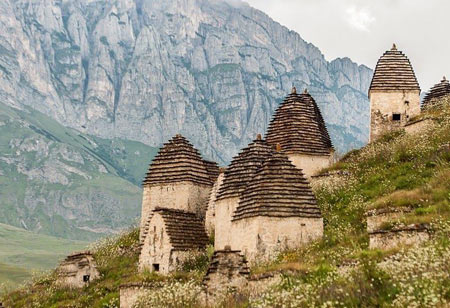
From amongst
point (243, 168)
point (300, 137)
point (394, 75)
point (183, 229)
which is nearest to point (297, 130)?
point (300, 137)

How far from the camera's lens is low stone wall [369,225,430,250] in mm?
24641

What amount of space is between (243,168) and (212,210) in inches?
144

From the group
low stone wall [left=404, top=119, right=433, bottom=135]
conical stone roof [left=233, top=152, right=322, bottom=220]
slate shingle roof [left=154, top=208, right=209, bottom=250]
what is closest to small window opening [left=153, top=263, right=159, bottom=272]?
slate shingle roof [left=154, top=208, right=209, bottom=250]

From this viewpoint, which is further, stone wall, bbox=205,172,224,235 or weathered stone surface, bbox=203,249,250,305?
stone wall, bbox=205,172,224,235

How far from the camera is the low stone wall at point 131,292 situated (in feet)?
103

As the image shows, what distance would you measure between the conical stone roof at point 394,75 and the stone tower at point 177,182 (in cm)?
1306

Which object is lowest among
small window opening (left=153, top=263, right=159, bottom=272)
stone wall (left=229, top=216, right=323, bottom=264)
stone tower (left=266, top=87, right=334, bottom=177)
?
small window opening (left=153, top=263, right=159, bottom=272)

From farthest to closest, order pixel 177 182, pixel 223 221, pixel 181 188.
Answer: pixel 177 182 < pixel 181 188 < pixel 223 221

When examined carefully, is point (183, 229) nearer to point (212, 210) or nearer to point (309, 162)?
point (212, 210)

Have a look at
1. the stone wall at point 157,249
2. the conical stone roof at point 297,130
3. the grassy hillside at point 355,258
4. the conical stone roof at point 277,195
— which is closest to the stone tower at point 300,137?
the conical stone roof at point 297,130

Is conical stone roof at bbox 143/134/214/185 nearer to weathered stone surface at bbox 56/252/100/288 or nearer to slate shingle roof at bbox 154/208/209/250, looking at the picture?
slate shingle roof at bbox 154/208/209/250

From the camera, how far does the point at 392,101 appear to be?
157ft

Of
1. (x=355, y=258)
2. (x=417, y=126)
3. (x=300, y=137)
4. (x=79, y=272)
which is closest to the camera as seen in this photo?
(x=355, y=258)

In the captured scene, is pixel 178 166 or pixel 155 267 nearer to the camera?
pixel 155 267
